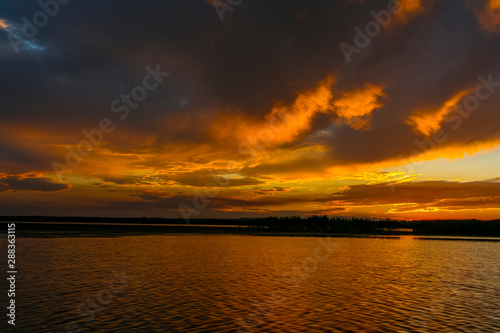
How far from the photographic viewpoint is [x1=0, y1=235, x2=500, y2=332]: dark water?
18.8 metres

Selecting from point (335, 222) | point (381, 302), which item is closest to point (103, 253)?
point (381, 302)

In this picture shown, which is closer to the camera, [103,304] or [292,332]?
[292,332]

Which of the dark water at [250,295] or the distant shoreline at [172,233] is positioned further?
the distant shoreline at [172,233]

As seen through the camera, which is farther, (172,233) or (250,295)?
(172,233)

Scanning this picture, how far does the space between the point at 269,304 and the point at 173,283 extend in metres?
9.12

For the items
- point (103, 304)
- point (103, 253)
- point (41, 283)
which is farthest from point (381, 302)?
point (103, 253)

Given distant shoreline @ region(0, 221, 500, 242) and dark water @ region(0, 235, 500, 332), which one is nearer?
dark water @ region(0, 235, 500, 332)

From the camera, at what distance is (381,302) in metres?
24.0

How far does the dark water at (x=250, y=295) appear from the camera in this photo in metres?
18.8

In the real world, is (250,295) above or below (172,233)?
above

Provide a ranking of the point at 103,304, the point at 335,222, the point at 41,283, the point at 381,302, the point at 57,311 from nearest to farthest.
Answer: the point at 57,311
the point at 103,304
the point at 381,302
the point at 41,283
the point at 335,222

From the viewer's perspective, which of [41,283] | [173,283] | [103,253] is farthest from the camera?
[103,253]

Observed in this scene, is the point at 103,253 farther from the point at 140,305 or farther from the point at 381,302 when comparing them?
the point at 381,302

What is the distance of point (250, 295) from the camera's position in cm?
2534
